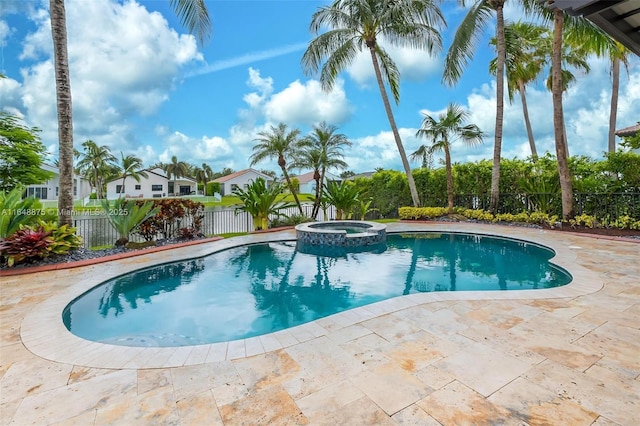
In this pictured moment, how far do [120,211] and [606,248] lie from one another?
41.1 feet

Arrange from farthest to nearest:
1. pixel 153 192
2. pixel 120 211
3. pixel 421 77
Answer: pixel 153 192 → pixel 421 77 → pixel 120 211

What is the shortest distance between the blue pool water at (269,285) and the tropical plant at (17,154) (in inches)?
364

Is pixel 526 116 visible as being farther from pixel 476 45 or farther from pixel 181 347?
pixel 181 347

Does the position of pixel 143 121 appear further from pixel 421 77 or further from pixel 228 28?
pixel 421 77

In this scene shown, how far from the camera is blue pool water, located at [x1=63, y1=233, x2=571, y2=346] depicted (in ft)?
14.2

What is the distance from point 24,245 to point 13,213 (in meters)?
0.91

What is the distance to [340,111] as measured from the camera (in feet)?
59.2

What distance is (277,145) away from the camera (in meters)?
14.7

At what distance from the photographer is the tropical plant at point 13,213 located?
6.55 metres

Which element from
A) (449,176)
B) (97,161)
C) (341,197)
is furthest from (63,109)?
(97,161)

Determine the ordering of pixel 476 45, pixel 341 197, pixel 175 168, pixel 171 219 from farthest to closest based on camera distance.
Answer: pixel 175 168 → pixel 341 197 → pixel 476 45 → pixel 171 219

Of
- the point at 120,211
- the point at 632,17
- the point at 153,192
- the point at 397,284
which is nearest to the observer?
the point at 632,17

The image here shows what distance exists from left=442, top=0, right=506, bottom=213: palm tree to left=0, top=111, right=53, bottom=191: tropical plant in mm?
17463

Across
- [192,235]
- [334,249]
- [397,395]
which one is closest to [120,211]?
[192,235]
